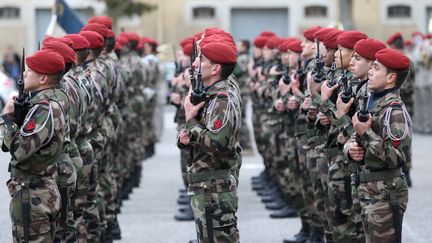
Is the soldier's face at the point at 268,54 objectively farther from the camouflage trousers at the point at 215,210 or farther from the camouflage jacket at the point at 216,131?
the camouflage trousers at the point at 215,210

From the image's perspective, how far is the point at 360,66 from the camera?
29.0 feet

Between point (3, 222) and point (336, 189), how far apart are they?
4498 mm

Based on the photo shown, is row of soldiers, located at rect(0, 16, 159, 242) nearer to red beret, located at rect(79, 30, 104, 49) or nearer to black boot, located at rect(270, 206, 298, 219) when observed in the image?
red beret, located at rect(79, 30, 104, 49)

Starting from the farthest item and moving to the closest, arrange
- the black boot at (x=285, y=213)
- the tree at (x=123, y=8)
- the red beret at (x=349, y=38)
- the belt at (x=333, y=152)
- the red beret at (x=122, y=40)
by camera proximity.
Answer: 1. the tree at (x=123, y=8)
2. the red beret at (x=122, y=40)
3. the black boot at (x=285, y=213)
4. the belt at (x=333, y=152)
5. the red beret at (x=349, y=38)

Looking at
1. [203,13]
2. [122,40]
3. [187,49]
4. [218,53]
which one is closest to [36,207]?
[218,53]

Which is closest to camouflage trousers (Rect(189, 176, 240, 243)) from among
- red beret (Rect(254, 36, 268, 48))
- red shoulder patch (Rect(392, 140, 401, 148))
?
red shoulder patch (Rect(392, 140, 401, 148))

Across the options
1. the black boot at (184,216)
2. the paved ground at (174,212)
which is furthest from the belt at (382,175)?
the black boot at (184,216)

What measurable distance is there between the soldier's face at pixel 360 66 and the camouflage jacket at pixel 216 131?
1.03m

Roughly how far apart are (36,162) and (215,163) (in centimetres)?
120

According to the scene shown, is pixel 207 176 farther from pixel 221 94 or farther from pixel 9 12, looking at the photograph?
pixel 9 12

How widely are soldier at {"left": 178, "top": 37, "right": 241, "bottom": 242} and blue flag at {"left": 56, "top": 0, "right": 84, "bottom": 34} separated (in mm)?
6700

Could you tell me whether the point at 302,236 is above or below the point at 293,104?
below

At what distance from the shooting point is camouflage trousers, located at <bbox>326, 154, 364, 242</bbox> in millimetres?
9312

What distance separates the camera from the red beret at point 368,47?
8680 millimetres
